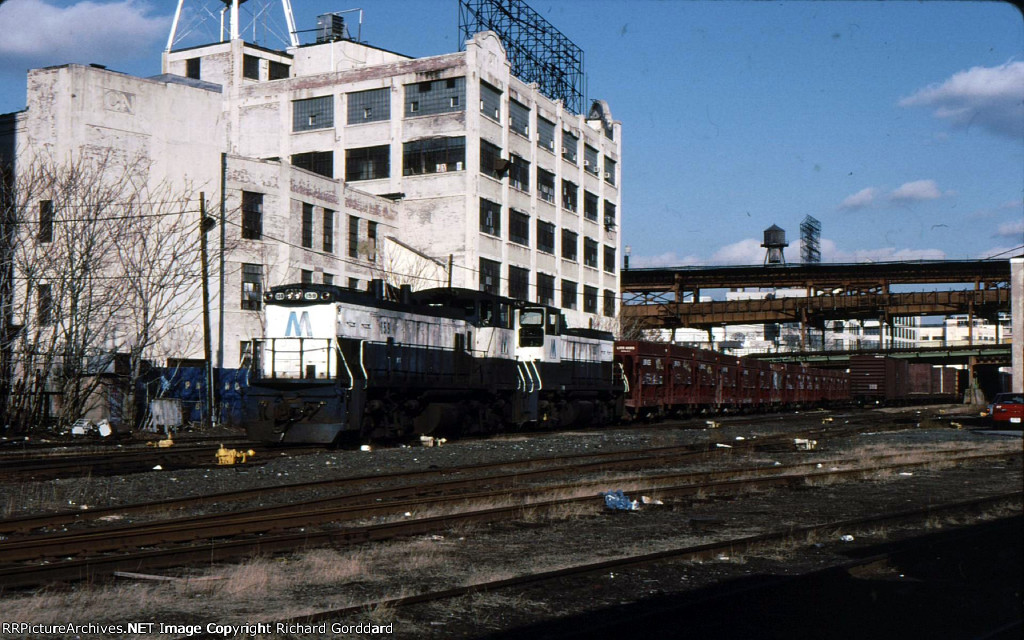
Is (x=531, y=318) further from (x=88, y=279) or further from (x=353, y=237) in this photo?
(x=353, y=237)

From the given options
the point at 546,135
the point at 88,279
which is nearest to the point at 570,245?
the point at 546,135

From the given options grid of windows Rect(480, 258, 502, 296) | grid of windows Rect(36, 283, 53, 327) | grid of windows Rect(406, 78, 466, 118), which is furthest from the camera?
grid of windows Rect(480, 258, 502, 296)

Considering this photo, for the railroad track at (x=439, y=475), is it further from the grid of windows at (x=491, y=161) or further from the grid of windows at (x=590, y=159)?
the grid of windows at (x=590, y=159)

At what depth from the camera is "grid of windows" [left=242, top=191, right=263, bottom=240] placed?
4134cm

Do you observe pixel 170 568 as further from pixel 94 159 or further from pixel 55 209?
pixel 94 159

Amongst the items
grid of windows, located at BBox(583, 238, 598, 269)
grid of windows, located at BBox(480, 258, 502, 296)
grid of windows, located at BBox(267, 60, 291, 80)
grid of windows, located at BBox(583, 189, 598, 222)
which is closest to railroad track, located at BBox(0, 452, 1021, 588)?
grid of windows, located at BBox(480, 258, 502, 296)

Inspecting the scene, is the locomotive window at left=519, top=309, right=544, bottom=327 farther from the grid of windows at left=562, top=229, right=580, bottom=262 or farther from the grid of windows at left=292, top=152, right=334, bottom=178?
the grid of windows at left=562, top=229, right=580, bottom=262

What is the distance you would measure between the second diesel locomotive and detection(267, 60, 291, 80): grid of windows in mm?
42345

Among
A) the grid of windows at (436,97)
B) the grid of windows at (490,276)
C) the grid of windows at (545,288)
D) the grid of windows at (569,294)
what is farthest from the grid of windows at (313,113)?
the grid of windows at (569,294)

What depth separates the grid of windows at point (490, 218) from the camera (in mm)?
54794

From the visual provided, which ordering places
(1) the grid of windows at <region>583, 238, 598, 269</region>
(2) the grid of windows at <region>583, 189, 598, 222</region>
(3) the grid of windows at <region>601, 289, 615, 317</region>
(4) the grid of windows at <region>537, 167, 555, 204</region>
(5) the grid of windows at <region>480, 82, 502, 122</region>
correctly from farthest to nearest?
(3) the grid of windows at <region>601, 289, 615, 317</region> < (2) the grid of windows at <region>583, 189, 598, 222</region> < (1) the grid of windows at <region>583, 238, 598, 269</region> < (4) the grid of windows at <region>537, 167, 555, 204</region> < (5) the grid of windows at <region>480, 82, 502, 122</region>

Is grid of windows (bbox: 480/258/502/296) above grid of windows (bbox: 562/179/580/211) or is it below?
below

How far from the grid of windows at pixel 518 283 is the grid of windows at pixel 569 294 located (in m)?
5.40

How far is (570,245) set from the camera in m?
65.8
